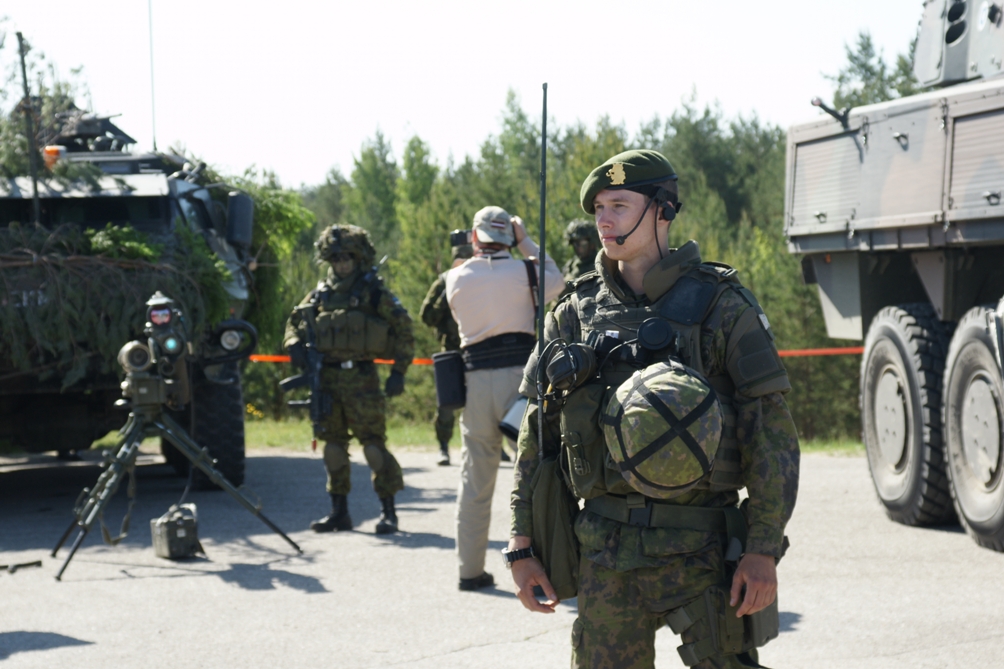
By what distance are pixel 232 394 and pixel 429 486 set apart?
5.59 feet

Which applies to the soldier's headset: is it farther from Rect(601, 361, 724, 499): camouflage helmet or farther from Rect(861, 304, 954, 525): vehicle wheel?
Rect(861, 304, 954, 525): vehicle wheel

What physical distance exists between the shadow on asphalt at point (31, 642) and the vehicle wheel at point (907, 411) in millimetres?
4715

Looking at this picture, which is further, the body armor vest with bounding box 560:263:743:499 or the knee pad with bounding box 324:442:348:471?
the knee pad with bounding box 324:442:348:471

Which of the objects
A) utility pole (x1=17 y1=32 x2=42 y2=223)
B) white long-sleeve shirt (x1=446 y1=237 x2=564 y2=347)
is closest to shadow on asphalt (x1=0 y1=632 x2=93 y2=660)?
white long-sleeve shirt (x1=446 y1=237 x2=564 y2=347)

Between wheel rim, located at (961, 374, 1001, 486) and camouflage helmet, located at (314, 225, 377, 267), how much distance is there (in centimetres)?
360

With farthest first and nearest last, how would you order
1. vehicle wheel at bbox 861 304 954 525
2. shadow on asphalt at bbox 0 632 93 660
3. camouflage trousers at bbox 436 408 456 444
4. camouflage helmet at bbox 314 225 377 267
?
1. camouflage trousers at bbox 436 408 456 444
2. camouflage helmet at bbox 314 225 377 267
3. vehicle wheel at bbox 861 304 954 525
4. shadow on asphalt at bbox 0 632 93 660

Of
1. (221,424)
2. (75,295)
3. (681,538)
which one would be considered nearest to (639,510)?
(681,538)

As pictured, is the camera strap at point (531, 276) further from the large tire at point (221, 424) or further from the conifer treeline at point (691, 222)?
the conifer treeline at point (691, 222)

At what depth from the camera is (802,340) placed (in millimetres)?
30750

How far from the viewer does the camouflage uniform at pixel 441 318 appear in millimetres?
9883

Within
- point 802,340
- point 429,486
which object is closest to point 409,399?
point 802,340

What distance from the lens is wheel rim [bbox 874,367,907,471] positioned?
7676mm

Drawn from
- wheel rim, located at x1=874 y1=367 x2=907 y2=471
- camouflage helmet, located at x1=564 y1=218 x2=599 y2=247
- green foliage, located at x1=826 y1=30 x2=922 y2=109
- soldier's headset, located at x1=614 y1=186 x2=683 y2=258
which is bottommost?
wheel rim, located at x1=874 y1=367 x2=907 y2=471

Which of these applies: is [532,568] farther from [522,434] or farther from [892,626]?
[892,626]
